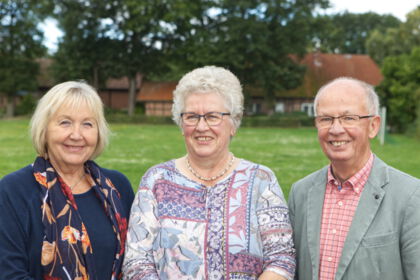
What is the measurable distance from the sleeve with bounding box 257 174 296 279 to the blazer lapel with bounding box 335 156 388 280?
0.31 m

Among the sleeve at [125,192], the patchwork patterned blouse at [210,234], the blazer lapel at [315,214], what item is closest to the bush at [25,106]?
the sleeve at [125,192]

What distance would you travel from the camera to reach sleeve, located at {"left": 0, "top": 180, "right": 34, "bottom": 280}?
2688 mm

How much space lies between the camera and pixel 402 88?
1394 inches

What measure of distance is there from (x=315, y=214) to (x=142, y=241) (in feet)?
3.66

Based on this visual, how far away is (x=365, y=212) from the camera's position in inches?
112

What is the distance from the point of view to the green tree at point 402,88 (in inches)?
1385

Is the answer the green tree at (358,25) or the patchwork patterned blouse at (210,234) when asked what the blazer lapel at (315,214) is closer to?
the patchwork patterned blouse at (210,234)

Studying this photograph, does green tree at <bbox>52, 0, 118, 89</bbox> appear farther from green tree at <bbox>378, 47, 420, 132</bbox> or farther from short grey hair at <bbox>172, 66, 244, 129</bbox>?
short grey hair at <bbox>172, 66, 244, 129</bbox>

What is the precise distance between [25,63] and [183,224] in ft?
153

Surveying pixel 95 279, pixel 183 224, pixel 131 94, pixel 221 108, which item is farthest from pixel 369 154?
pixel 131 94

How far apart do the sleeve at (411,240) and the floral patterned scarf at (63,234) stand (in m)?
1.73

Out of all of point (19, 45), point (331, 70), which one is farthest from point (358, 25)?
point (19, 45)

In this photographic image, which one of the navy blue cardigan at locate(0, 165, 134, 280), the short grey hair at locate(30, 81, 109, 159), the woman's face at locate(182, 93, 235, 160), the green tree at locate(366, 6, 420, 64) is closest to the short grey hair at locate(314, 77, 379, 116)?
the woman's face at locate(182, 93, 235, 160)

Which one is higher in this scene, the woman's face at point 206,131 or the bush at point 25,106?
the woman's face at point 206,131
